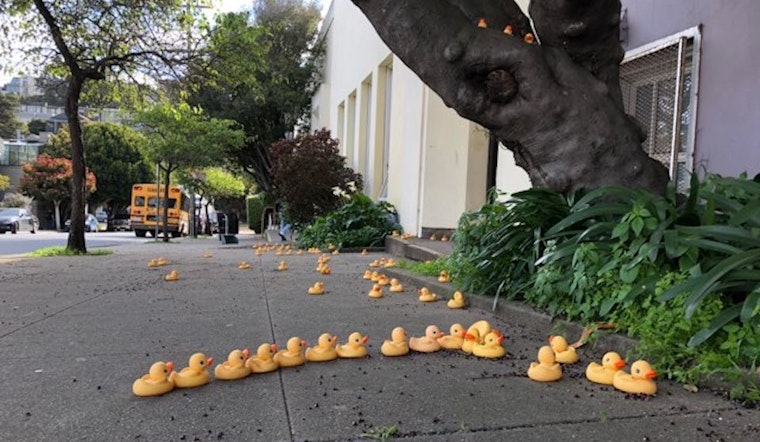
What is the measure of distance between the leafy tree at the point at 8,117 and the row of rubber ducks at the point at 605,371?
66.9 meters

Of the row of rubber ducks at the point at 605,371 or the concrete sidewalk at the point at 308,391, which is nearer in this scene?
the concrete sidewalk at the point at 308,391

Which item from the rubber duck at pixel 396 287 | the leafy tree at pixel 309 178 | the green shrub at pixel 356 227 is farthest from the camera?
the leafy tree at pixel 309 178

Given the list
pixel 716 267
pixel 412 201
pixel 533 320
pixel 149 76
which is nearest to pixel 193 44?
pixel 149 76

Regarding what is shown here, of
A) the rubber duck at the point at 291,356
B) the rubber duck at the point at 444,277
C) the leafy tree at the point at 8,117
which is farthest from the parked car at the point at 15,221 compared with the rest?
the rubber duck at the point at 291,356

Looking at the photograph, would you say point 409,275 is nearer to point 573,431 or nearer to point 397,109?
point 573,431

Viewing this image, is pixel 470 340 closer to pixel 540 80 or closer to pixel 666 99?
pixel 540 80

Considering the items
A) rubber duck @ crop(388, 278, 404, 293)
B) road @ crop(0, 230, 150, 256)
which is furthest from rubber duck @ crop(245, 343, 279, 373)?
road @ crop(0, 230, 150, 256)

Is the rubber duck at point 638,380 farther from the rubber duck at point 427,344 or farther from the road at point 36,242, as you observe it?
the road at point 36,242

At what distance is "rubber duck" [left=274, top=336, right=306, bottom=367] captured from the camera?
297 cm

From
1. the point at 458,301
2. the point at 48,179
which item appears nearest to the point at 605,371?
the point at 458,301

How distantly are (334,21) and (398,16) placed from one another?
1964cm

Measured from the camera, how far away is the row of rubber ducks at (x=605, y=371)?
259 cm

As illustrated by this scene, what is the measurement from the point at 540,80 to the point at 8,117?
223 feet

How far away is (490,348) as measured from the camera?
10.5ft
